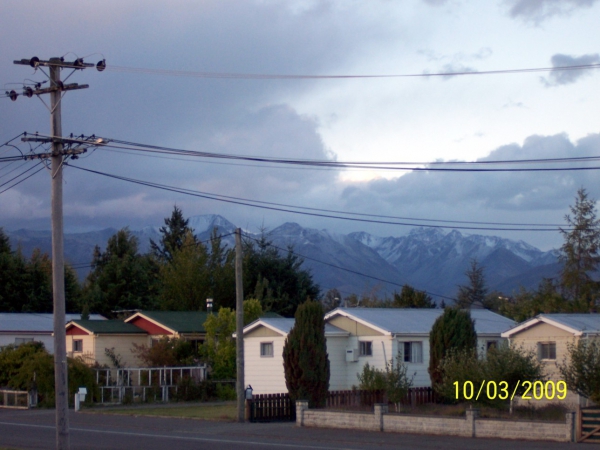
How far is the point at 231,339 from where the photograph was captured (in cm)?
4531

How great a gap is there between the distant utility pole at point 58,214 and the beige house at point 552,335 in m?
20.1

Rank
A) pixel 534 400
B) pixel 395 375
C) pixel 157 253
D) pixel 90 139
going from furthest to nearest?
pixel 157 253 → pixel 534 400 → pixel 395 375 → pixel 90 139

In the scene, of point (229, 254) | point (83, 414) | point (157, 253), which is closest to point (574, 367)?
point (83, 414)

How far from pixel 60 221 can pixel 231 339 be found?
27.7 meters

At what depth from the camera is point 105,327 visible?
4831 cm

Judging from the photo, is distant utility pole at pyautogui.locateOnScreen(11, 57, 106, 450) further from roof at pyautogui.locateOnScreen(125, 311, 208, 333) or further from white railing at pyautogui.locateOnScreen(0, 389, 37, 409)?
roof at pyautogui.locateOnScreen(125, 311, 208, 333)

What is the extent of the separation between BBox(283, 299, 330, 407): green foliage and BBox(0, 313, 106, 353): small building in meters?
22.9

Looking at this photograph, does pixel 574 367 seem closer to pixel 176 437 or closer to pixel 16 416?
pixel 176 437

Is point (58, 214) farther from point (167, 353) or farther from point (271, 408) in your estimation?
point (167, 353)

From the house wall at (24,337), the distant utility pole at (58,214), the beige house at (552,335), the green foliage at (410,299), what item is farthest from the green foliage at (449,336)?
the green foliage at (410,299)

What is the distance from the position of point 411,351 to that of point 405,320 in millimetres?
2396

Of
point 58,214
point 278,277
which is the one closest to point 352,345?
point 58,214

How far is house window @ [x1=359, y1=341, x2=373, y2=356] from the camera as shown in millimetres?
36812

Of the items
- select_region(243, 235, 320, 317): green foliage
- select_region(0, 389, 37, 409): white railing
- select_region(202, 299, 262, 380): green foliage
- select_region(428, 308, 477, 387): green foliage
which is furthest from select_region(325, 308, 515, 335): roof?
select_region(243, 235, 320, 317): green foliage
